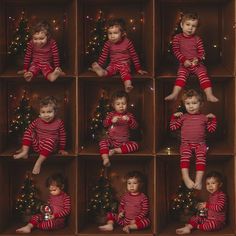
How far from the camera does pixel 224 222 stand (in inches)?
137

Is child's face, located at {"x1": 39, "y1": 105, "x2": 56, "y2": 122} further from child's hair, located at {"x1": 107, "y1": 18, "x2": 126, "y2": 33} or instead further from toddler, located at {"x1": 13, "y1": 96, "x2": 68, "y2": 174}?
child's hair, located at {"x1": 107, "y1": 18, "x2": 126, "y2": 33}

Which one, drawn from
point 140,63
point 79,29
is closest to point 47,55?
point 79,29

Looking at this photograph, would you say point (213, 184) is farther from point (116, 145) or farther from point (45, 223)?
point (45, 223)

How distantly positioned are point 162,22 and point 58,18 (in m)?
0.69

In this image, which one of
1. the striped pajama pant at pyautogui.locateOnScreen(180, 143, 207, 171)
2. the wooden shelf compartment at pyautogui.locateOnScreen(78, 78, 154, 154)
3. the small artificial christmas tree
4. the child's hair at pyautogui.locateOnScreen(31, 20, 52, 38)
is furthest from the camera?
the small artificial christmas tree

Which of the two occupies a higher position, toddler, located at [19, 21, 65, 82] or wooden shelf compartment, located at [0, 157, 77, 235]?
toddler, located at [19, 21, 65, 82]

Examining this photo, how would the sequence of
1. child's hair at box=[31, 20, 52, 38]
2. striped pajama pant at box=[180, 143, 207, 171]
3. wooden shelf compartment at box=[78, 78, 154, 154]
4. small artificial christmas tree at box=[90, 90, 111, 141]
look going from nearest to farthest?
striped pajama pant at box=[180, 143, 207, 171] < child's hair at box=[31, 20, 52, 38] < wooden shelf compartment at box=[78, 78, 154, 154] < small artificial christmas tree at box=[90, 90, 111, 141]

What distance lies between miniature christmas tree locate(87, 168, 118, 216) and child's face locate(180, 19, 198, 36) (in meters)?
1.06

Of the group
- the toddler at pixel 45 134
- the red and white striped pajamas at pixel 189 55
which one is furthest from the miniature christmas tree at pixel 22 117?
the red and white striped pajamas at pixel 189 55

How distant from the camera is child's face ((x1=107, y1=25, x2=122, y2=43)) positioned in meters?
3.45

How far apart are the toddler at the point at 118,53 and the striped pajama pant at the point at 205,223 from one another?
904 mm

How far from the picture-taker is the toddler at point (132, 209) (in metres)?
3.46

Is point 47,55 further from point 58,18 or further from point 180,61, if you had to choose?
point 180,61

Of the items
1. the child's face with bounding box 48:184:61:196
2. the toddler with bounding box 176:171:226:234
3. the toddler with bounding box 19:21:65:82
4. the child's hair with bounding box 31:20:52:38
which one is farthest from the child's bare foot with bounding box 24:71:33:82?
the toddler with bounding box 176:171:226:234
